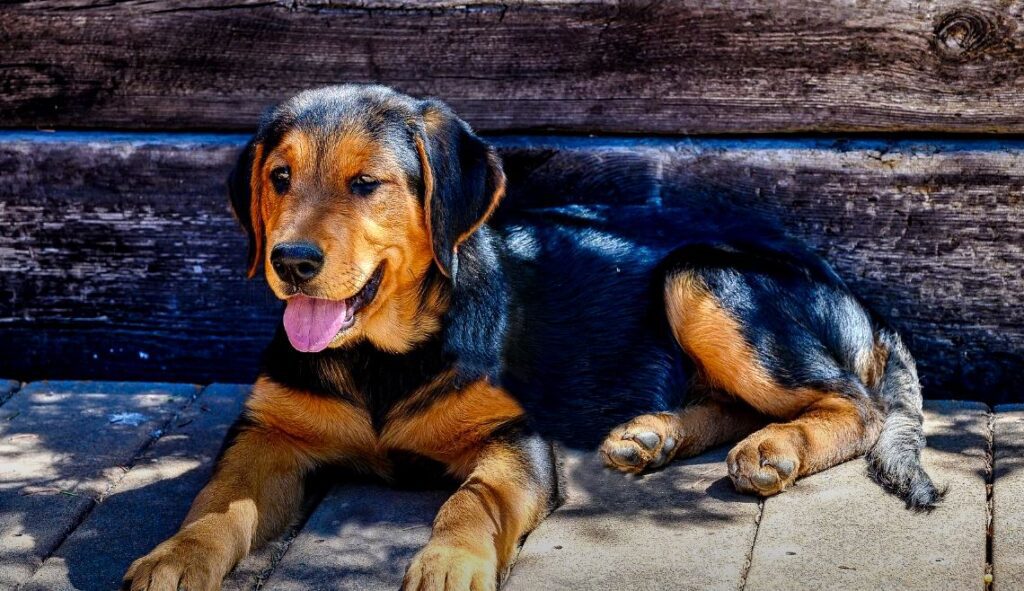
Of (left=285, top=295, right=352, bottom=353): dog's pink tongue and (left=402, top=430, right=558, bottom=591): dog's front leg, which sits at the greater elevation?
(left=285, top=295, right=352, bottom=353): dog's pink tongue

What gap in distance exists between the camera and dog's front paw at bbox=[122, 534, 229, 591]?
12.3 ft

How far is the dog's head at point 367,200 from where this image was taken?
428 cm

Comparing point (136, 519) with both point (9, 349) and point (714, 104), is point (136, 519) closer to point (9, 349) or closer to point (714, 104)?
point (9, 349)

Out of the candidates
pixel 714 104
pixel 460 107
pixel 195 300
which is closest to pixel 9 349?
pixel 195 300

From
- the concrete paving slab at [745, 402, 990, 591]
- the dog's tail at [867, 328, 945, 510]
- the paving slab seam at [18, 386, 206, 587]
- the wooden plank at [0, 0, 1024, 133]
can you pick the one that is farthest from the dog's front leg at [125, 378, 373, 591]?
the dog's tail at [867, 328, 945, 510]

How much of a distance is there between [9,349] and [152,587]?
2.91m

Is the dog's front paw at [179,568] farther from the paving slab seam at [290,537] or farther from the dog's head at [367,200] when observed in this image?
the dog's head at [367,200]

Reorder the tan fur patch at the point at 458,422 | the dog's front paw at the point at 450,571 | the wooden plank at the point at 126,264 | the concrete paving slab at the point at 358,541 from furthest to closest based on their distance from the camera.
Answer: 1. the wooden plank at the point at 126,264
2. the tan fur patch at the point at 458,422
3. the concrete paving slab at the point at 358,541
4. the dog's front paw at the point at 450,571

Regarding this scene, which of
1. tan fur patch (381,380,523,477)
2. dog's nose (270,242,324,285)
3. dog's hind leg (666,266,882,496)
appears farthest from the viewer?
dog's hind leg (666,266,882,496)

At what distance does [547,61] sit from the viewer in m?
5.54

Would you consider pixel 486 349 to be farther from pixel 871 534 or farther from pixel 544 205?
pixel 871 534

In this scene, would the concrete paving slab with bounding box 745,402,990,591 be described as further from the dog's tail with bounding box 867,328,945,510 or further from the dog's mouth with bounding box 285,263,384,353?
the dog's mouth with bounding box 285,263,384,353

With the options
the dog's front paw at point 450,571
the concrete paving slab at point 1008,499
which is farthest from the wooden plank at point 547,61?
the dog's front paw at point 450,571

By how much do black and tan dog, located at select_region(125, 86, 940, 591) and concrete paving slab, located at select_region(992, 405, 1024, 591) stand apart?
28 centimetres
